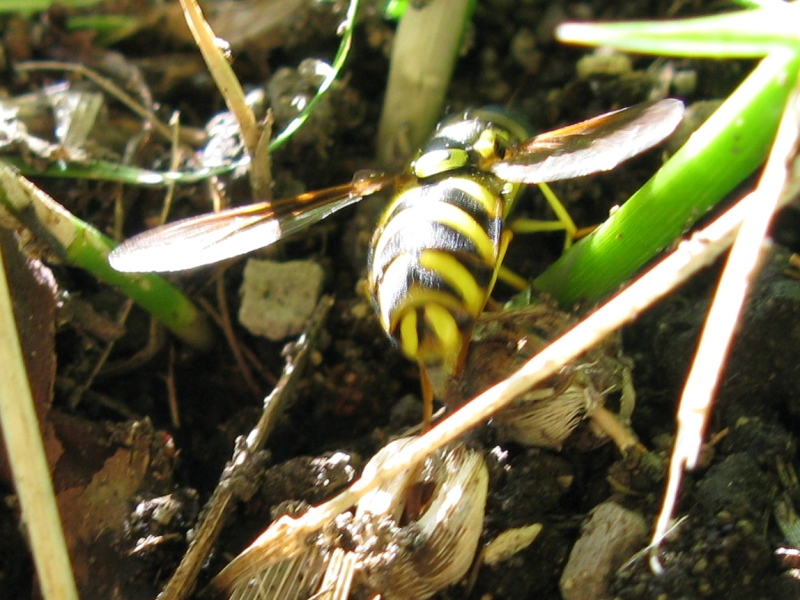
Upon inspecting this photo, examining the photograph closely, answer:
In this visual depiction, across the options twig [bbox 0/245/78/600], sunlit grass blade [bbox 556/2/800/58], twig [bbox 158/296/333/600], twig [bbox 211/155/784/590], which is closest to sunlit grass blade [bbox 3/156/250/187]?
twig [bbox 158/296/333/600]

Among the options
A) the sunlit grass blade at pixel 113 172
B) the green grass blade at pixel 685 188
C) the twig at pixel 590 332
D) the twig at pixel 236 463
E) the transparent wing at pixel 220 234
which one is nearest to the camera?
the twig at pixel 590 332

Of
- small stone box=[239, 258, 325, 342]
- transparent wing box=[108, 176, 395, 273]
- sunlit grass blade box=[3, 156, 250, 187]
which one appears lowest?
small stone box=[239, 258, 325, 342]

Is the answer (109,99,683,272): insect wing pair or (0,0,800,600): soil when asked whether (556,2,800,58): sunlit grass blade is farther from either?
(0,0,800,600): soil

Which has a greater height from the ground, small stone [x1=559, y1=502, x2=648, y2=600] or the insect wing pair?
the insect wing pair

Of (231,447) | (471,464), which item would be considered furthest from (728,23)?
(231,447)

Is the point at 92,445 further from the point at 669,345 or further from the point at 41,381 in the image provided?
the point at 669,345

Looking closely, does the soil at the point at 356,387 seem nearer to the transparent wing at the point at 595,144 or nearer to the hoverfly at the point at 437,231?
the hoverfly at the point at 437,231

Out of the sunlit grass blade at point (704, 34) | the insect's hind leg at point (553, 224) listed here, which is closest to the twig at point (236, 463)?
the insect's hind leg at point (553, 224)
